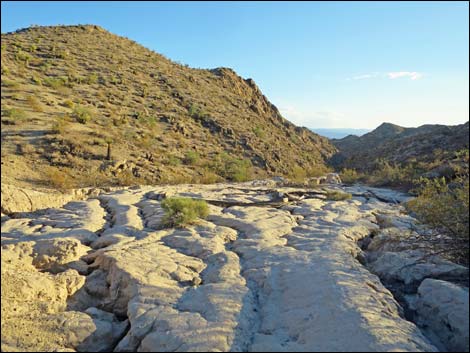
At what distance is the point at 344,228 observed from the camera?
24.3 feet

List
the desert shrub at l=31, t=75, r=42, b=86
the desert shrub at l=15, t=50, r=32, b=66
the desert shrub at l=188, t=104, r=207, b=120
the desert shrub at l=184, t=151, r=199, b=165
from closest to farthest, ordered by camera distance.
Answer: the desert shrub at l=184, t=151, r=199, b=165 → the desert shrub at l=31, t=75, r=42, b=86 → the desert shrub at l=15, t=50, r=32, b=66 → the desert shrub at l=188, t=104, r=207, b=120

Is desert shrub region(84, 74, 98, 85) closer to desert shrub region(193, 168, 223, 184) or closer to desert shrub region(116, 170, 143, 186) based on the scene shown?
desert shrub region(193, 168, 223, 184)

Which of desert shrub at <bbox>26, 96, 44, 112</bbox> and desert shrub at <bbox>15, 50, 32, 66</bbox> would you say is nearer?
desert shrub at <bbox>26, 96, 44, 112</bbox>

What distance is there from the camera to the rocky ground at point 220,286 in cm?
361

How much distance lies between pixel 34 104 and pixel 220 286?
15103 millimetres

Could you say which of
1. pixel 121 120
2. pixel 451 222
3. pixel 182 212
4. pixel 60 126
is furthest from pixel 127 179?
pixel 451 222

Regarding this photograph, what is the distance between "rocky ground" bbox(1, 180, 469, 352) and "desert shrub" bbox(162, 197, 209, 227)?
0.66 ft

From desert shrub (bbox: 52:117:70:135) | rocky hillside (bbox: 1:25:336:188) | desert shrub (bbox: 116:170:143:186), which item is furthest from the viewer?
Answer: desert shrub (bbox: 52:117:70:135)

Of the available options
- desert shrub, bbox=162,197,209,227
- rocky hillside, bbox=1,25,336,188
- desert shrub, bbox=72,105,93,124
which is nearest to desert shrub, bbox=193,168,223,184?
rocky hillside, bbox=1,25,336,188

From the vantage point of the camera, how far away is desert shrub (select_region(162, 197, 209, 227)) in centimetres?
727

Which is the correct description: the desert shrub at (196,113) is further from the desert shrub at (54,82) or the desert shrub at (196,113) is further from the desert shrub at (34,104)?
the desert shrub at (34,104)

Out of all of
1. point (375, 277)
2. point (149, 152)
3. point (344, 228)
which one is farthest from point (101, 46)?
point (375, 277)

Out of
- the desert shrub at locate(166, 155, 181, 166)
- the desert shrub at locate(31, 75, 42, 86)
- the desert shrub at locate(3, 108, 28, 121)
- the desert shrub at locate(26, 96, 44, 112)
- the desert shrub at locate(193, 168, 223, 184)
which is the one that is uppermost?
the desert shrub at locate(31, 75, 42, 86)

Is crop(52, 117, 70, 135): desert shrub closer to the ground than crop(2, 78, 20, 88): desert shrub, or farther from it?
closer to the ground
